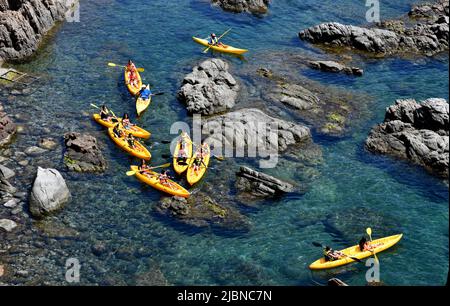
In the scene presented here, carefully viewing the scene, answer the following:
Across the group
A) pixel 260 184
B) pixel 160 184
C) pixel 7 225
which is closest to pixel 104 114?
pixel 160 184

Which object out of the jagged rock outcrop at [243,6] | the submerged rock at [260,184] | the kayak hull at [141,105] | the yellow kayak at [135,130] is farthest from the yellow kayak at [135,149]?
the jagged rock outcrop at [243,6]

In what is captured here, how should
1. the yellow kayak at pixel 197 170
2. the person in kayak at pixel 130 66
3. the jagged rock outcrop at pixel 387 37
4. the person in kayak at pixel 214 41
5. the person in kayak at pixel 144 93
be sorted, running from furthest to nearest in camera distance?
the jagged rock outcrop at pixel 387 37, the person in kayak at pixel 214 41, the person in kayak at pixel 130 66, the person in kayak at pixel 144 93, the yellow kayak at pixel 197 170

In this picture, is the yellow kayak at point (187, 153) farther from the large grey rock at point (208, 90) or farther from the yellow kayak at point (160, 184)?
the large grey rock at point (208, 90)

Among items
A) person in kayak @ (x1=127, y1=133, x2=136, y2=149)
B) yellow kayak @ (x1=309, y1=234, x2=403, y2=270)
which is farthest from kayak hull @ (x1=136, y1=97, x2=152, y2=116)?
yellow kayak @ (x1=309, y1=234, x2=403, y2=270)

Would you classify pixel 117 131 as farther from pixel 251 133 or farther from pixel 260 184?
pixel 260 184

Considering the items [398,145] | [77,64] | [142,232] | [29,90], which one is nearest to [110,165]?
[142,232]
